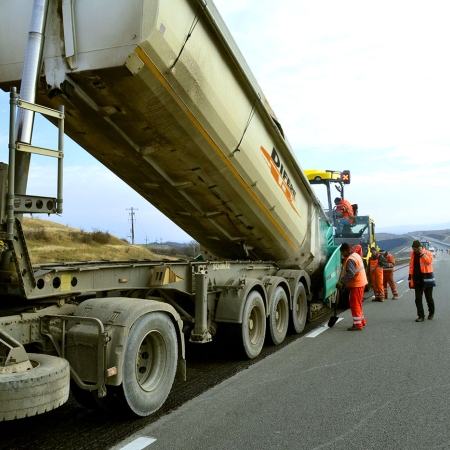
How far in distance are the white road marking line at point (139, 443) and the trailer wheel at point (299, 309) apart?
4.50 m

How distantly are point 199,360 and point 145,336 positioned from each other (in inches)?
94.2

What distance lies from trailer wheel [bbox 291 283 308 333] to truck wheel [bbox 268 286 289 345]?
0.27 m

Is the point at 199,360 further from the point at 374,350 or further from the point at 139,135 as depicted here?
the point at 139,135

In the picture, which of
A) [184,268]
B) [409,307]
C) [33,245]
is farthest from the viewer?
[33,245]

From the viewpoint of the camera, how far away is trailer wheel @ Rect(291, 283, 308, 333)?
790cm

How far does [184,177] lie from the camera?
5.81 metres

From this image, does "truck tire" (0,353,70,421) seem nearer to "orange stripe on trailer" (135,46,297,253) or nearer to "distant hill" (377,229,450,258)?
"orange stripe on trailer" (135,46,297,253)

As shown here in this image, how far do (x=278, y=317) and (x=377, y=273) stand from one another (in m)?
6.51

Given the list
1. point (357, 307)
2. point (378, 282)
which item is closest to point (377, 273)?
point (378, 282)

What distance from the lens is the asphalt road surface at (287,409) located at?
3631 millimetres

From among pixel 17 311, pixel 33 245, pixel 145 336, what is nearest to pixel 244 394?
pixel 145 336

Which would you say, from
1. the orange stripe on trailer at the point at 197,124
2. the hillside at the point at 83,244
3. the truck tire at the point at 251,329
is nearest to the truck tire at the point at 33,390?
the orange stripe on trailer at the point at 197,124

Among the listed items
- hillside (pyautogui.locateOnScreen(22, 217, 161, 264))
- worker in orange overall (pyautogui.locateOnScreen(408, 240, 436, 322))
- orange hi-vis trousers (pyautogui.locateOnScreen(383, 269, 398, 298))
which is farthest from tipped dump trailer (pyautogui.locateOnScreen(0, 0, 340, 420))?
hillside (pyautogui.locateOnScreen(22, 217, 161, 264))

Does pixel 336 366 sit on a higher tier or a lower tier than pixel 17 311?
lower
